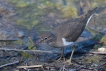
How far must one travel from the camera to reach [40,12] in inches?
390

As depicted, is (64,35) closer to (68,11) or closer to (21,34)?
(21,34)

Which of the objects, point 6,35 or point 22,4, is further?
point 22,4

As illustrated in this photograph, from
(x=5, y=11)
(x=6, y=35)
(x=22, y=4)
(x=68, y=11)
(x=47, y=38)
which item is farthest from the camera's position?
(x=22, y=4)

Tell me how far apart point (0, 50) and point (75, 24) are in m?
2.13

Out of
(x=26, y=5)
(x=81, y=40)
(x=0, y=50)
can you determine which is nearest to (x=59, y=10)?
(x=26, y=5)

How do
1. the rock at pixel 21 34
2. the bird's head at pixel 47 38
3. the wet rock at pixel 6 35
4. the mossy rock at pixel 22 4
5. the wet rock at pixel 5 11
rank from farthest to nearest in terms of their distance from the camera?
the mossy rock at pixel 22 4
the wet rock at pixel 5 11
the rock at pixel 21 34
the wet rock at pixel 6 35
the bird's head at pixel 47 38

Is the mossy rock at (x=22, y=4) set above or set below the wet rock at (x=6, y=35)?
above

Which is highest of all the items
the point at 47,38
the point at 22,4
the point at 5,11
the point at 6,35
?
the point at 22,4

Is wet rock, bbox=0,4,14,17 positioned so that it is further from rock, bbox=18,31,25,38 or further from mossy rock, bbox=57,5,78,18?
mossy rock, bbox=57,5,78,18

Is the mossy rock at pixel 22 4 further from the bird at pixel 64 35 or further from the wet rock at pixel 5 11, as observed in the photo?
the bird at pixel 64 35

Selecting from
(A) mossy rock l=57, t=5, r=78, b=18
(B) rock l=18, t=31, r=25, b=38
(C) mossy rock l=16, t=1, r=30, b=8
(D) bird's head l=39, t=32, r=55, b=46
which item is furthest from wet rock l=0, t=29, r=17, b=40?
(A) mossy rock l=57, t=5, r=78, b=18

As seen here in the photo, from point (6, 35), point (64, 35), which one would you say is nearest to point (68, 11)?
point (64, 35)

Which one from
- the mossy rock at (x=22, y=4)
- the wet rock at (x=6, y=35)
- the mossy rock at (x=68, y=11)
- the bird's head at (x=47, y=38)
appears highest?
the mossy rock at (x=22, y=4)

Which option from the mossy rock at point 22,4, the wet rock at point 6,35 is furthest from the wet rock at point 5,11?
the wet rock at point 6,35
